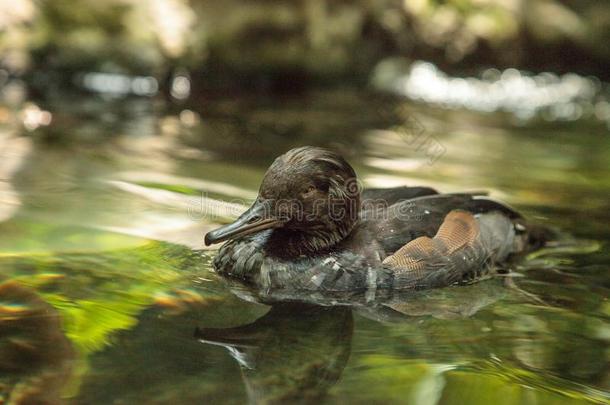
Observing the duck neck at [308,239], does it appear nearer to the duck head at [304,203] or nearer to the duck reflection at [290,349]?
the duck head at [304,203]

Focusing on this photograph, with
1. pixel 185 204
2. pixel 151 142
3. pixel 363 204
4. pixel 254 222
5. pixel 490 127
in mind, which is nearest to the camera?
pixel 254 222

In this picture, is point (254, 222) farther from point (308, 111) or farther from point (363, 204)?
point (308, 111)

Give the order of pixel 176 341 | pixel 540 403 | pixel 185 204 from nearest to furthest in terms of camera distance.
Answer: pixel 540 403 → pixel 176 341 → pixel 185 204

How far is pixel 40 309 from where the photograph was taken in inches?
180

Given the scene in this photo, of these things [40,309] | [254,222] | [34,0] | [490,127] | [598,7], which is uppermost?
[598,7]

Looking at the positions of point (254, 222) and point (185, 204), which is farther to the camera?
point (185, 204)

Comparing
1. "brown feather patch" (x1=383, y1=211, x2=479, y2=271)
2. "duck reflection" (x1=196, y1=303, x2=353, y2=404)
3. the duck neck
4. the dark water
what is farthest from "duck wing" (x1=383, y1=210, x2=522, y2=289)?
"duck reflection" (x1=196, y1=303, x2=353, y2=404)

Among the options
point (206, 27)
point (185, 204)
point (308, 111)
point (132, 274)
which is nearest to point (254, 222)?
point (132, 274)

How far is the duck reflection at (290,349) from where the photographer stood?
3917mm

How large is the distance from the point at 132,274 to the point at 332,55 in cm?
793

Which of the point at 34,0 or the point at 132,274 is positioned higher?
the point at 34,0

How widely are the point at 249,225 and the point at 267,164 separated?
3.07 meters

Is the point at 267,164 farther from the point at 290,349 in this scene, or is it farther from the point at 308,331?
the point at 290,349

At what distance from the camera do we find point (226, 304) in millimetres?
4887
